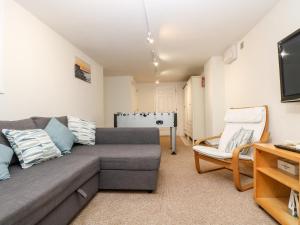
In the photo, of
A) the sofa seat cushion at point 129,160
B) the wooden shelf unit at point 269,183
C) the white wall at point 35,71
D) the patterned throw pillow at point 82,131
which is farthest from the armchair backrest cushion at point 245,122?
the white wall at point 35,71

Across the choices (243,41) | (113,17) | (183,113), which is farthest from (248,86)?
(183,113)

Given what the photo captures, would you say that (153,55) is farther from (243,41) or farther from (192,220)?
(192,220)

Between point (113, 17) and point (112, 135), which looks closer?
point (113, 17)

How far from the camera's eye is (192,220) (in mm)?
1581

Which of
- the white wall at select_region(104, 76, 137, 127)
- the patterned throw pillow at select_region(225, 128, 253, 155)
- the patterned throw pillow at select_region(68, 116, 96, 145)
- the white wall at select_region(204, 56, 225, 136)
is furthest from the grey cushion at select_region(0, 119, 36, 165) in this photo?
the white wall at select_region(104, 76, 137, 127)

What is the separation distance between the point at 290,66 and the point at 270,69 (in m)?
0.71

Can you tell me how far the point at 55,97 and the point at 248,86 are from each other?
10.3ft

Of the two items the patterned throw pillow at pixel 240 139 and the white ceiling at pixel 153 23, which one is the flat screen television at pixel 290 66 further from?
the white ceiling at pixel 153 23

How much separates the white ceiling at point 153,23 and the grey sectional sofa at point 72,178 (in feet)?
4.69

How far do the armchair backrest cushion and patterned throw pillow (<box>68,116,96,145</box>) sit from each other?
185 cm

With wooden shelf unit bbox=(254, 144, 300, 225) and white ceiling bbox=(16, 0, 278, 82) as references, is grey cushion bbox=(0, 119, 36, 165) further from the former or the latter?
Result: wooden shelf unit bbox=(254, 144, 300, 225)

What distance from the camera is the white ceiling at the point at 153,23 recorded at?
2.40 m

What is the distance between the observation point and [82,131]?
107 inches

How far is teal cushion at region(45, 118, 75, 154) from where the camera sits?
7.07 ft
